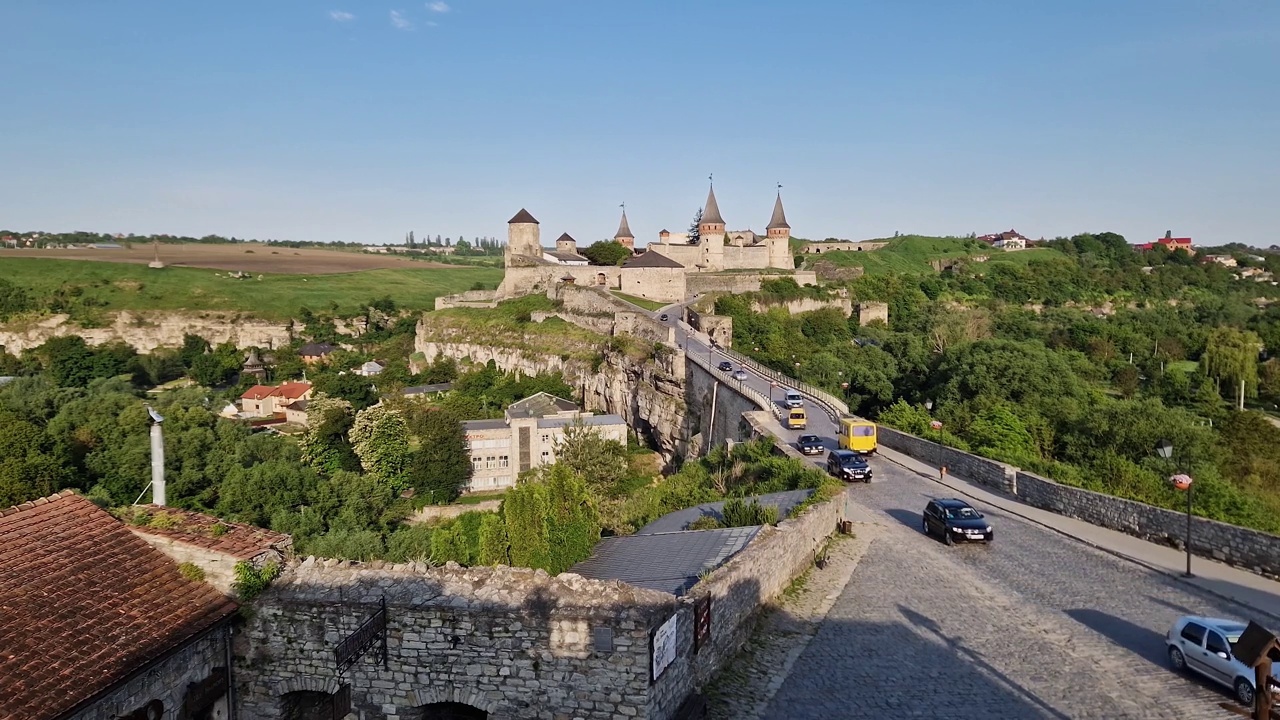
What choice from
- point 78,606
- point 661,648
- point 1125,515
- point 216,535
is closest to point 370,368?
point 1125,515

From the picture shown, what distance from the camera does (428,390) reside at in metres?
63.5

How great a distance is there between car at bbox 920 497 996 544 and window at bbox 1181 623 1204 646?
19.1ft

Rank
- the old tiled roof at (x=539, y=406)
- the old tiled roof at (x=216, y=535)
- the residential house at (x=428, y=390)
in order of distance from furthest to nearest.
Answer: the residential house at (x=428, y=390) < the old tiled roof at (x=539, y=406) < the old tiled roof at (x=216, y=535)

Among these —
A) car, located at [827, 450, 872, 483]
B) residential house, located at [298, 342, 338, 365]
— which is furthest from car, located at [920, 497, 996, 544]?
residential house, located at [298, 342, 338, 365]

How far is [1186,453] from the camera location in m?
26.3

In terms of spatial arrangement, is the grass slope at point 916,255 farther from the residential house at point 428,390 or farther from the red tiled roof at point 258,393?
the red tiled roof at point 258,393

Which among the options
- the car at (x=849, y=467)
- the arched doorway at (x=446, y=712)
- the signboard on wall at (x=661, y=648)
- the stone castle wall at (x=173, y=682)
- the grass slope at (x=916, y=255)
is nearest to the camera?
the stone castle wall at (x=173, y=682)

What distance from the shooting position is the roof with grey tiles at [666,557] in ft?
36.4

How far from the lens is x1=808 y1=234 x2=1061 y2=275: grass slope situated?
323 feet

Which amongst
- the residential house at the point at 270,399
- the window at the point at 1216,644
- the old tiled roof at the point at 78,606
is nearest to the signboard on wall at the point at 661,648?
the old tiled roof at the point at 78,606

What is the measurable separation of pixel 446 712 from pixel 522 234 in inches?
2828

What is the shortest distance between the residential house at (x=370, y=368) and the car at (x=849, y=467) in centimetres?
6143

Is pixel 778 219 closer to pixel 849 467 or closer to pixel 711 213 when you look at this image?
pixel 711 213

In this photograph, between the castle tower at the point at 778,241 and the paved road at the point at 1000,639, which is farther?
the castle tower at the point at 778,241
